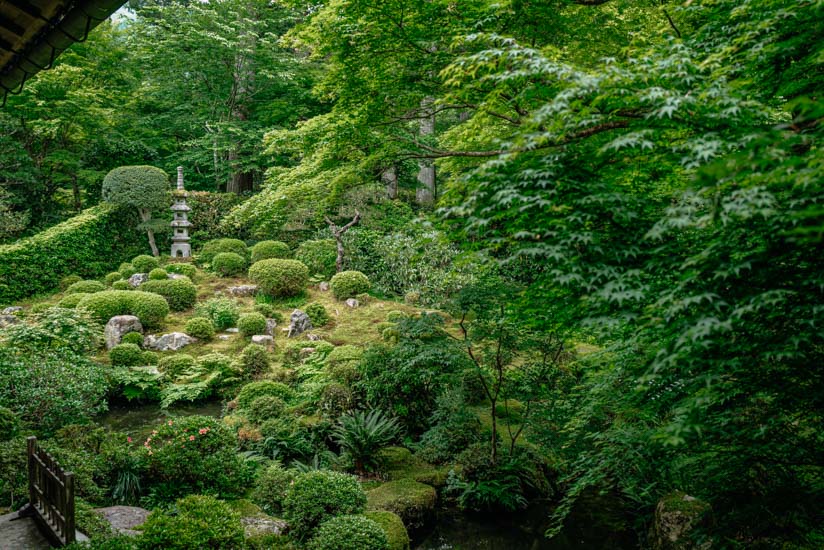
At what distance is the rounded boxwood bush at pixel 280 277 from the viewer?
44.3 feet

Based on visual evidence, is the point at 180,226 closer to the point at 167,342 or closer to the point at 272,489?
the point at 167,342

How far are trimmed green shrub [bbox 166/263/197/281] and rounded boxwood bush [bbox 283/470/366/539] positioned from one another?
10.7 m

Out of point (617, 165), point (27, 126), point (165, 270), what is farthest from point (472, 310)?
point (27, 126)

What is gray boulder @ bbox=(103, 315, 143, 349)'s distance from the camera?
11.1m

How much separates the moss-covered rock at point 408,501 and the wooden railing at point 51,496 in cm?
300

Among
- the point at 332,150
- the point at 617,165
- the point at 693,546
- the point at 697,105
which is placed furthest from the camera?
the point at 332,150

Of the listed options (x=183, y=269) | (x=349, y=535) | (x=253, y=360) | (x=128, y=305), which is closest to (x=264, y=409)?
(x=253, y=360)

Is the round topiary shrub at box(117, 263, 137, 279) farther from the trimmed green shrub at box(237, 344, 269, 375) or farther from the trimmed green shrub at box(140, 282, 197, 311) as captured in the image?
the trimmed green shrub at box(237, 344, 269, 375)

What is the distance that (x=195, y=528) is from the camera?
4258 mm

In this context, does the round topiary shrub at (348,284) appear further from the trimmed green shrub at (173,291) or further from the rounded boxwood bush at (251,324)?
the trimmed green shrub at (173,291)

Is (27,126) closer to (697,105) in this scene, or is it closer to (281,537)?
(281,537)

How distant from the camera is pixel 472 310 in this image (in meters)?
6.46

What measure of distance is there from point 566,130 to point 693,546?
4053mm

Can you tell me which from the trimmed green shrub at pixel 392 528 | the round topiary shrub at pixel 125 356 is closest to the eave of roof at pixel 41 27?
the trimmed green shrub at pixel 392 528
